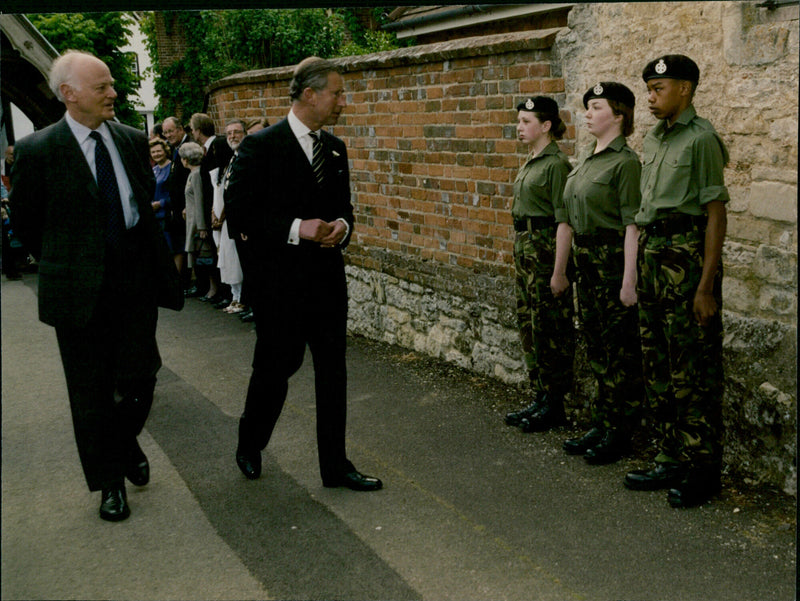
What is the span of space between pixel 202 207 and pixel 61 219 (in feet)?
17.9

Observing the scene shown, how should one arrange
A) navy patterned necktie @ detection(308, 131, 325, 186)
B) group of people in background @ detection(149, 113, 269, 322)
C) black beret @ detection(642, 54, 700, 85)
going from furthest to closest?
group of people in background @ detection(149, 113, 269, 322) < navy patterned necktie @ detection(308, 131, 325, 186) < black beret @ detection(642, 54, 700, 85)

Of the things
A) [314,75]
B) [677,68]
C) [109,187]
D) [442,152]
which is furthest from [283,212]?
[442,152]

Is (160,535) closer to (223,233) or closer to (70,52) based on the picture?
A: (70,52)

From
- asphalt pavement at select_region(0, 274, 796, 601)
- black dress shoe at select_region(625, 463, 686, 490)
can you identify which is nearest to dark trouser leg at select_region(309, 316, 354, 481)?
asphalt pavement at select_region(0, 274, 796, 601)

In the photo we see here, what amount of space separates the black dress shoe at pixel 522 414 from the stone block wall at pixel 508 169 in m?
0.28

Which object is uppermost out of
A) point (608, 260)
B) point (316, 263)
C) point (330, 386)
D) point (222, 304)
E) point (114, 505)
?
point (316, 263)

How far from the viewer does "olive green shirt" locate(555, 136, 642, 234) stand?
14.9ft

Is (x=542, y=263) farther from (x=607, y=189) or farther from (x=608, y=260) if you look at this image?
(x=607, y=189)

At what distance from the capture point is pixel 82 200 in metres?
4.00

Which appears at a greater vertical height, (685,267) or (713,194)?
(713,194)

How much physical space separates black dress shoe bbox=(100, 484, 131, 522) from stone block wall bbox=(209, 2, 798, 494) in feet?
9.12

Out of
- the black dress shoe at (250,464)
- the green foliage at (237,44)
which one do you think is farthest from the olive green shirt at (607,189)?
the green foliage at (237,44)

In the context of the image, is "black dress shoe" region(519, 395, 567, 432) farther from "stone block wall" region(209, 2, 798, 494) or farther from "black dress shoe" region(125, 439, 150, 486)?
"black dress shoe" region(125, 439, 150, 486)

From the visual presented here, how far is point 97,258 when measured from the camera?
402 cm
